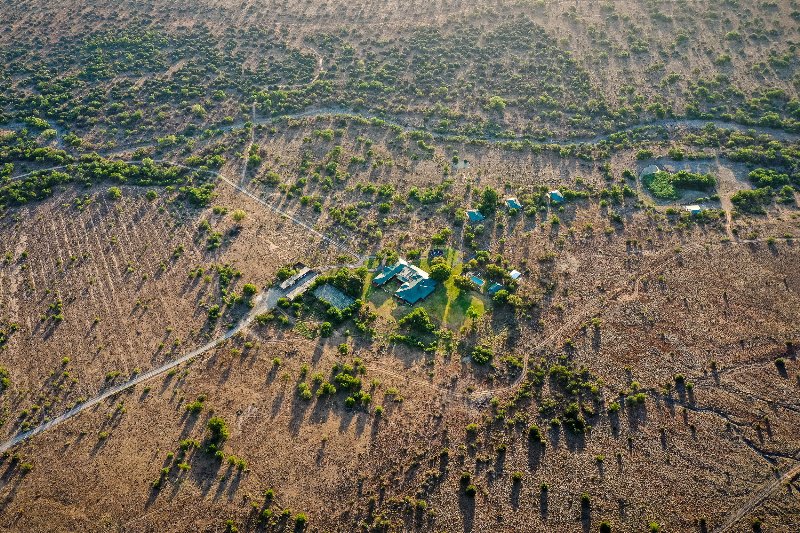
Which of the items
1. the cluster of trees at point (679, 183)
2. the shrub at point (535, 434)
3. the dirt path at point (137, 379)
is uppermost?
the cluster of trees at point (679, 183)

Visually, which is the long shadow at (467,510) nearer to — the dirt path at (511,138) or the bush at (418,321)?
the bush at (418,321)

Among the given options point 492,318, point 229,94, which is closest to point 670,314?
point 492,318

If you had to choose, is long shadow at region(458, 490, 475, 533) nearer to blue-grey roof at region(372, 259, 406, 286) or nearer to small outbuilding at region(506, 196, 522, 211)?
blue-grey roof at region(372, 259, 406, 286)

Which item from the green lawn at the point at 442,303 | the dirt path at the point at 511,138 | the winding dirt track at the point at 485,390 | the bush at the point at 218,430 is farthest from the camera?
the dirt path at the point at 511,138

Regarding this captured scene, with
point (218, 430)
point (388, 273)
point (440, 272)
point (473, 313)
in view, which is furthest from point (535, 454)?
point (218, 430)

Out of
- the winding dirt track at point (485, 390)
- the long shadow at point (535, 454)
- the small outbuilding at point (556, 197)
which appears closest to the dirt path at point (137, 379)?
the winding dirt track at point (485, 390)

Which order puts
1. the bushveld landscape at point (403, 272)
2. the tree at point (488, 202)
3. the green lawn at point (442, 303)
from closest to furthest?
the bushveld landscape at point (403, 272), the green lawn at point (442, 303), the tree at point (488, 202)

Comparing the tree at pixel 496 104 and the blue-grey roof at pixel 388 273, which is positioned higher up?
the tree at pixel 496 104

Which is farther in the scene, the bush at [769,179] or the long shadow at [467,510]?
the bush at [769,179]
